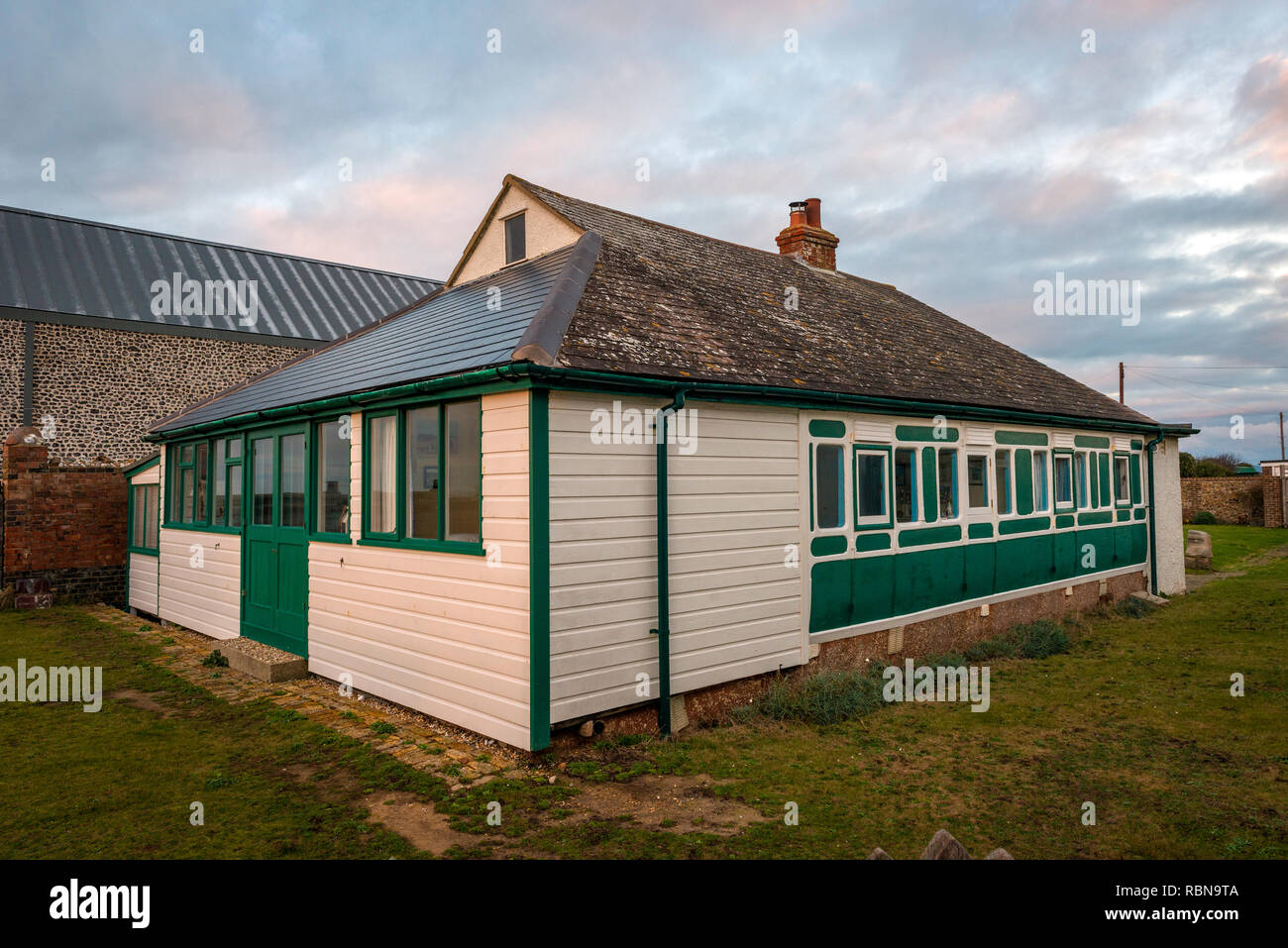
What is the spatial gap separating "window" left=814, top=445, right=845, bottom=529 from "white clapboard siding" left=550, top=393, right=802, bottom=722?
474 millimetres

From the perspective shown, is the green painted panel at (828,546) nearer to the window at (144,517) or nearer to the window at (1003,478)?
the window at (1003,478)

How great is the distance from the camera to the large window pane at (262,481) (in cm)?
1057

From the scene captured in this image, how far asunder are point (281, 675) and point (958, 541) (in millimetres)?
9514

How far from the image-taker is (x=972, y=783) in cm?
622

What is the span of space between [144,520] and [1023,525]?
16899 millimetres

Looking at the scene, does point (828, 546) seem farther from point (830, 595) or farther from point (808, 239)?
point (808, 239)

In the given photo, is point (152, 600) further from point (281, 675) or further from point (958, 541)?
point (958, 541)

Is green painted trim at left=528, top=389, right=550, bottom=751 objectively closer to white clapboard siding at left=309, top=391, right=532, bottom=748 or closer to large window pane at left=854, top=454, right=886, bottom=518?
white clapboard siding at left=309, top=391, right=532, bottom=748

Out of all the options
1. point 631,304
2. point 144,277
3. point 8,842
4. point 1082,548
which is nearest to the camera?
point 8,842

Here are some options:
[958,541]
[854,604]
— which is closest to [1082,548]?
[958,541]

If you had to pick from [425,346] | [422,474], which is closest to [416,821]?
[422,474]

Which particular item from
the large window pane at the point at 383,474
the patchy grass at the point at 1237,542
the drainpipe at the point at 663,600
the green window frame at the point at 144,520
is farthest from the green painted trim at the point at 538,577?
the patchy grass at the point at 1237,542

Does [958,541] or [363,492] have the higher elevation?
[363,492]

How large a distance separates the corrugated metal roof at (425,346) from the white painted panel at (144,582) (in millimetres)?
3251
